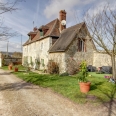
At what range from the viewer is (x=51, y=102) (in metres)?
6.78

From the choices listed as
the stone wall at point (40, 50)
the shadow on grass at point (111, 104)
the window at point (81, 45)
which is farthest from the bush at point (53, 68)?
the shadow on grass at point (111, 104)

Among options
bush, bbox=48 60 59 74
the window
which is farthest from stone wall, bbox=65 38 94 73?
bush, bbox=48 60 59 74

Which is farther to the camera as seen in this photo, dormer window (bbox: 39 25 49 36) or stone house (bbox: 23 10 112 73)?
dormer window (bbox: 39 25 49 36)

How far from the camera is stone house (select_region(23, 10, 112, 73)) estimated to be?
682 inches

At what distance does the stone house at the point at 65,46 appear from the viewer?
17312 millimetres

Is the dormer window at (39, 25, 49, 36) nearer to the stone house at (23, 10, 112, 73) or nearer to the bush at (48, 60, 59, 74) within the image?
the stone house at (23, 10, 112, 73)

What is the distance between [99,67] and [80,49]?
12.0 feet

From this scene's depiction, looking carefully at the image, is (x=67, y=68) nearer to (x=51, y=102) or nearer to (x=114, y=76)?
(x=114, y=76)

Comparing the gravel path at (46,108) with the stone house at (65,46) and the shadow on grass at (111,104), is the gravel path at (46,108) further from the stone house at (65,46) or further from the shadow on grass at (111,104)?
the stone house at (65,46)

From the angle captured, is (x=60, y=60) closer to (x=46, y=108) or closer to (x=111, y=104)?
(x=111, y=104)

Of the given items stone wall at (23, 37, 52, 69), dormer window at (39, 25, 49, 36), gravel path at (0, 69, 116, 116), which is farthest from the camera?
dormer window at (39, 25, 49, 36)

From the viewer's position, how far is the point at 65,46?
1695cm

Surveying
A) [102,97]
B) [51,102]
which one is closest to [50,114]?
[51,102]

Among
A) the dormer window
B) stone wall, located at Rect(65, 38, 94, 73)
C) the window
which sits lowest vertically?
stone wall, located at Rect(65, 38, 94, 73)
